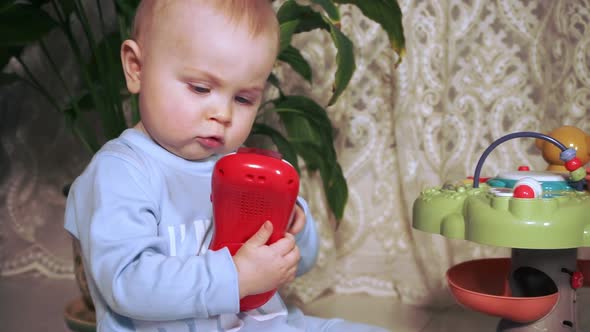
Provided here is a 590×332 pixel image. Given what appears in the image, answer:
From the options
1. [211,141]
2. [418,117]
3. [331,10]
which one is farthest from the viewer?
[418,117]

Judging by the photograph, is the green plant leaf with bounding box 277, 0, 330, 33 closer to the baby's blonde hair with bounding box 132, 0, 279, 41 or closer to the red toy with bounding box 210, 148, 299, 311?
the baby's blonde hair with bounding box 132, 0, 279, 41

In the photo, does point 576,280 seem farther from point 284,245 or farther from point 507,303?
point 284,245

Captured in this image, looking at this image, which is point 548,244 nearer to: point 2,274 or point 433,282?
point 433,282

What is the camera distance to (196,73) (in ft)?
2.39

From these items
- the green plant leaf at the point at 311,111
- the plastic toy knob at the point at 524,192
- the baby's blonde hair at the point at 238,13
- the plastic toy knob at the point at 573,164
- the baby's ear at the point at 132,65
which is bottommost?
the green plant leaf at the point at 311,111

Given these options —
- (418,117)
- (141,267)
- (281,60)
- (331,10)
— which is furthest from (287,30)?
(141,267)

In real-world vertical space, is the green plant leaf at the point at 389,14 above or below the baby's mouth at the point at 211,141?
above

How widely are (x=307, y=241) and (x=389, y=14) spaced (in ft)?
1.52

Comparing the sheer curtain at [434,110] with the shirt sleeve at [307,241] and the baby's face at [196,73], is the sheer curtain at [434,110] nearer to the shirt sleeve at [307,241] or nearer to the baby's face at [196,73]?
the shirt sleeve at [307,241]

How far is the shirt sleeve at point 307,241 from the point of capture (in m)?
0.90

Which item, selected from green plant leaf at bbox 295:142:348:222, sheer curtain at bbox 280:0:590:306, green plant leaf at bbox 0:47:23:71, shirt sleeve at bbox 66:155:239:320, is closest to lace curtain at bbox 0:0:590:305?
sheer curtain at bbox 280:0:590:306

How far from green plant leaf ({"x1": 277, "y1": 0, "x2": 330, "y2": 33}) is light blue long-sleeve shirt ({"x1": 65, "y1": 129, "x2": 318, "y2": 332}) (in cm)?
40

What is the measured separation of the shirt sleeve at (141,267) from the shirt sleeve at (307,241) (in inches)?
8.6

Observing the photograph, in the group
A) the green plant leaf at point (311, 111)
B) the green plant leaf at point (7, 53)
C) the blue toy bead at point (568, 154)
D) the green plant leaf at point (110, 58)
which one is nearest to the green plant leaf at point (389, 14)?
the green plant leaf at point (311, 111)
